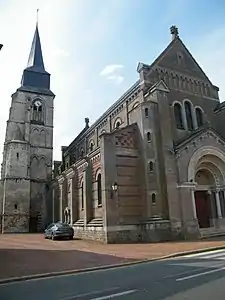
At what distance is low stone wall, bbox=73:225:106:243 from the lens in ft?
70.9

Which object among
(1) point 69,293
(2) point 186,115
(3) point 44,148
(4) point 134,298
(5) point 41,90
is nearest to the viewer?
(4) point 134,298

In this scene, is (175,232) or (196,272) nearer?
(196,272)

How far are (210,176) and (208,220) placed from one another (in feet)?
13.2

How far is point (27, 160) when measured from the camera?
139 feet

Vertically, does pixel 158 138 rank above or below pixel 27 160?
below

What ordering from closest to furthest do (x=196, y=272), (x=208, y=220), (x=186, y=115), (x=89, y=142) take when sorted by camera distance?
(x=196, y=272), (x=208, y=220), (x=186, y=115), (x=89, y=142)

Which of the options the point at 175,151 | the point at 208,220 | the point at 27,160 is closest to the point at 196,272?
the point at 175,151

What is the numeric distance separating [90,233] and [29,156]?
22.8 m

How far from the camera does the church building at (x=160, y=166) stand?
2164 cm

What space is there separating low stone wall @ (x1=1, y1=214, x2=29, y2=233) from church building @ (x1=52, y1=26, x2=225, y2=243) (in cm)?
1289

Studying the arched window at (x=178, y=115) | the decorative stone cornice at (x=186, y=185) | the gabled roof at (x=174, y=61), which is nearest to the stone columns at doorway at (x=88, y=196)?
the decorative stone cornice at (x=186, y=185)

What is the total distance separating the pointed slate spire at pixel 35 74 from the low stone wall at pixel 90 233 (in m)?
29.4

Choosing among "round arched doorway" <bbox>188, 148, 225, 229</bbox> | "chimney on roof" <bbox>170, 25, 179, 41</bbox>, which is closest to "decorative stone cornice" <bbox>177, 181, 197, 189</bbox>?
"round arched doorway" <bbox>188, 148, 225, 229</bbox>

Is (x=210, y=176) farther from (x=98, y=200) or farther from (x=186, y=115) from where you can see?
(x=98, y=200)
